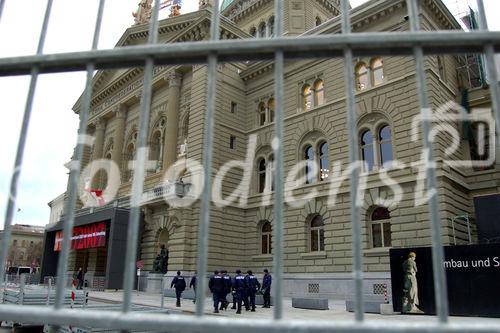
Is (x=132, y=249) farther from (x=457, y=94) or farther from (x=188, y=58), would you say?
(x=457, y=94)

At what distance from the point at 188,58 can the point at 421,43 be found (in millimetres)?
1387

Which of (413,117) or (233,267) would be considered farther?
(233,267)

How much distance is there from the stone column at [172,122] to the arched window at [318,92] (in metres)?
10.3

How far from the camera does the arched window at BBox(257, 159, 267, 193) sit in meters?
29.0

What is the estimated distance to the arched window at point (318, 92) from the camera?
26.9 m

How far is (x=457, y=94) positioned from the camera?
25.4m

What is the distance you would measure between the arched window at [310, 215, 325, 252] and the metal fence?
74.0 feet

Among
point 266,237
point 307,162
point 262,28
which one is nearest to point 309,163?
point 307,162

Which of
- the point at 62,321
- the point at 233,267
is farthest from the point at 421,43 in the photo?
the point at 233,267

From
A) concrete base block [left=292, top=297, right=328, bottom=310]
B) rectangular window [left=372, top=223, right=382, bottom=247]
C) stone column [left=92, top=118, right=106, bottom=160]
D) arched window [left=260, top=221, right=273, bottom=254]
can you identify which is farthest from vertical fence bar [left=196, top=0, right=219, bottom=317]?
stone column [left=92, top=118, right=106, bottom=160]

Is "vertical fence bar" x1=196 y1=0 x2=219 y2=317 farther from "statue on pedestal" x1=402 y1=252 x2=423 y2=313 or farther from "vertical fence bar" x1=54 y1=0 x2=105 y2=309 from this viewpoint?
"statue on pedestal" x1=402 y1=252 x2=423 y2=313

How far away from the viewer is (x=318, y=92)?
27.1 m

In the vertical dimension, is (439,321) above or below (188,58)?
below

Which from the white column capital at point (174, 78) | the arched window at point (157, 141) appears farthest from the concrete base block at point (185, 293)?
the white column capital at point (174, 78)
